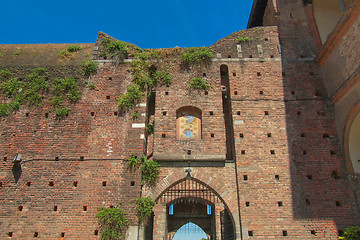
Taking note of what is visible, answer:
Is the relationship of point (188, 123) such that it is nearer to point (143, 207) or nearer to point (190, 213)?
point (143, 207)

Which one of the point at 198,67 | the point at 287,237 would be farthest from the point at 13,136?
the point at 287,237

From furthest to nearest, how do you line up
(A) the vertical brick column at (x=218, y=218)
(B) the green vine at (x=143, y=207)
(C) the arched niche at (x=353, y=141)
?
(A) the vertical brick column at (x=218, y=218)
(C) the arched niche at (x=353, y=141)
(B) the green vine at (x=143, y=207)

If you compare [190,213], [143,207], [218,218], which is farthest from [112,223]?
[190,213]

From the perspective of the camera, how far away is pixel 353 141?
10.9 metres

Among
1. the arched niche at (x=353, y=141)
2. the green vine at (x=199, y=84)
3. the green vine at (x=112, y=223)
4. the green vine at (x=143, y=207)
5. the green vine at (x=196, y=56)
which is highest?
the green vine at (x=196, y=56)

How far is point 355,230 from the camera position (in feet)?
29.4

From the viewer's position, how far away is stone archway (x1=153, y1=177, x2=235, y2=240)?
13.6 metres

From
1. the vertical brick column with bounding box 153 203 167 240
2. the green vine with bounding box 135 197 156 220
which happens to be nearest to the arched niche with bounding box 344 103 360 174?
the green vine with bounding box 135 197 156 220

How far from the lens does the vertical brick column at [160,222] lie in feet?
48.1

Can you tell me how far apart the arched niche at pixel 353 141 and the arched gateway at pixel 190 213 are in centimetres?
480

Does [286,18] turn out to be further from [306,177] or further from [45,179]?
[45,179]

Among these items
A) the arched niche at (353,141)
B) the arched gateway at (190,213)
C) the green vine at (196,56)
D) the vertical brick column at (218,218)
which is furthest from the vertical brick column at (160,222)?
the arched niche at (353,141)

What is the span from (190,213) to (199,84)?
884 centimetres

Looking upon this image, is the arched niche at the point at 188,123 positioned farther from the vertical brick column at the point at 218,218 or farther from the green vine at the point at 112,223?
the vertical brick column at the point at 218,218
